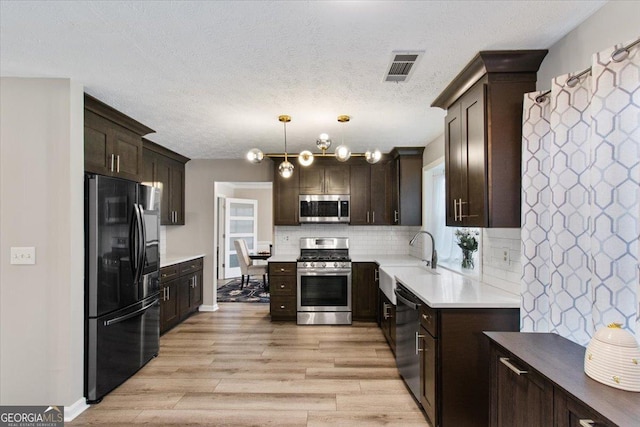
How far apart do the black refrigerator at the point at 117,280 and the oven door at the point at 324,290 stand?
2.00 metres

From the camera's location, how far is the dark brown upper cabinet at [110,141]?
283cm

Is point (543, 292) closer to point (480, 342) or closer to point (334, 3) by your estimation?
point (480, 342)

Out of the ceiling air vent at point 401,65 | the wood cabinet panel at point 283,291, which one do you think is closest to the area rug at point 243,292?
the wood cabinet panel at point 283,291

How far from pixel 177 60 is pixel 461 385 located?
8.91ft

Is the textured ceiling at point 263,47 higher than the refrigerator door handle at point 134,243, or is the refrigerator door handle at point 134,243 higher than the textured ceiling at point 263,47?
the textured ceiling at point 263,47

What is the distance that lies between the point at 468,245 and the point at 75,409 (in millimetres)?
3578

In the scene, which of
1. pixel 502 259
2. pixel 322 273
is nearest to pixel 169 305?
pixel 322 273

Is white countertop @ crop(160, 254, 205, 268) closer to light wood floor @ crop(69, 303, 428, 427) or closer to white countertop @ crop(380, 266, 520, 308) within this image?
light wood floor @ crop(69, 303, 428, 427)

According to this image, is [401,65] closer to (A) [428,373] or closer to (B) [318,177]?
(A) [428,373]

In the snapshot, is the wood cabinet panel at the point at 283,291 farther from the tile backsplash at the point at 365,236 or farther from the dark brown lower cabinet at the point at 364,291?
the dark brown lower cabinet at the point at 364,291

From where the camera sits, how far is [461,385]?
218 cm

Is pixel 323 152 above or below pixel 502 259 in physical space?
above

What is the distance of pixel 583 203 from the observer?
170cm

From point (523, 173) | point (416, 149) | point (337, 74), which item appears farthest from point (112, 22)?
point (416, 149)
